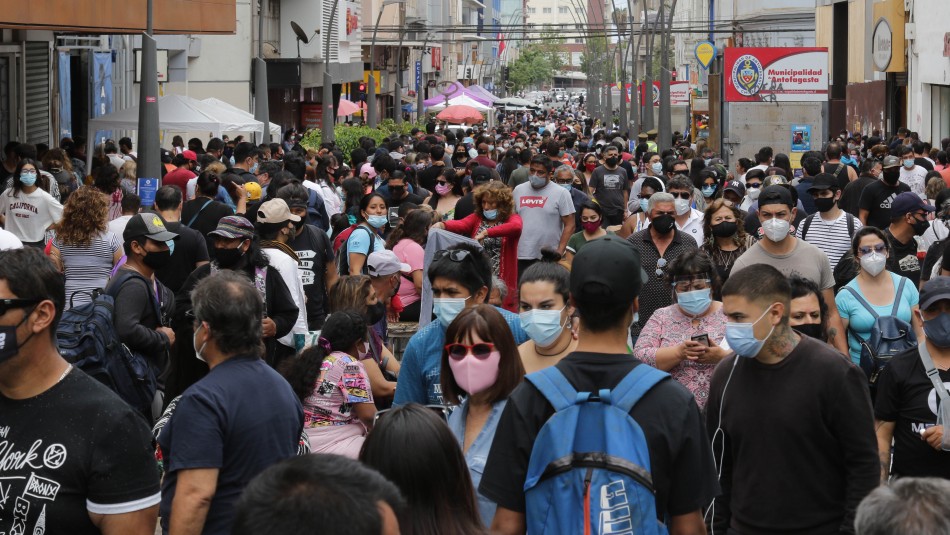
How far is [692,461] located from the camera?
3887 millimetres

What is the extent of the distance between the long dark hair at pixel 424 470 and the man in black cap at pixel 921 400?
2725 millimetres

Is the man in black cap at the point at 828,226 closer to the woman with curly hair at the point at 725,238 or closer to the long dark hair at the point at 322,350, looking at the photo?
the woman with curly hair at the point at 725,238

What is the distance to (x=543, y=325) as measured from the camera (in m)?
5.50

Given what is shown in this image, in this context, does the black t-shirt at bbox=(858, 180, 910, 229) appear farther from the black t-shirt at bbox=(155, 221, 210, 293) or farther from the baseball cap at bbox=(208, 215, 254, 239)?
the baseball cap at bbox=(208, 215, 254, 239)

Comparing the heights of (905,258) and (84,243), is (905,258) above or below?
below

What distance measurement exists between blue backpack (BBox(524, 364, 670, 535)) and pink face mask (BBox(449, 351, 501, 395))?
3.75 ft

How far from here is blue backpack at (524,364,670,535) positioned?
375 cm

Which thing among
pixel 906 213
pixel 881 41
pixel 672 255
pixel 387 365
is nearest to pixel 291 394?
pixel 387 365

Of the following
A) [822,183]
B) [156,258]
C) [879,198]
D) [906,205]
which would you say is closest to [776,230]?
[822,183]

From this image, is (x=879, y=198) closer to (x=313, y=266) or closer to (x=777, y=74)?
(x=313, y=266)

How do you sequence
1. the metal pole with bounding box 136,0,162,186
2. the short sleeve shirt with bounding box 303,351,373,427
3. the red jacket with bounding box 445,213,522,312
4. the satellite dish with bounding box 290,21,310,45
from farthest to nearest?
the satellite dish with bounding box 290,21,310,45 < the metal pole with bounding box 136,0,162,186 < the red jacket with bounding box 445,213,522,312 < the short sleeve shirt with bounding box 303,351,373,427

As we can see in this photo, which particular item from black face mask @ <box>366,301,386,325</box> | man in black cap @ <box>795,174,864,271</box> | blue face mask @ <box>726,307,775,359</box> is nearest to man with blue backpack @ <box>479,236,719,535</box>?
blue face mask @ <box>726,307,775,359</box>

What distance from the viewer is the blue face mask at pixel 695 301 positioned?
22.5 ft

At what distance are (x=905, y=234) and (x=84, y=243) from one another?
593 centimetres
